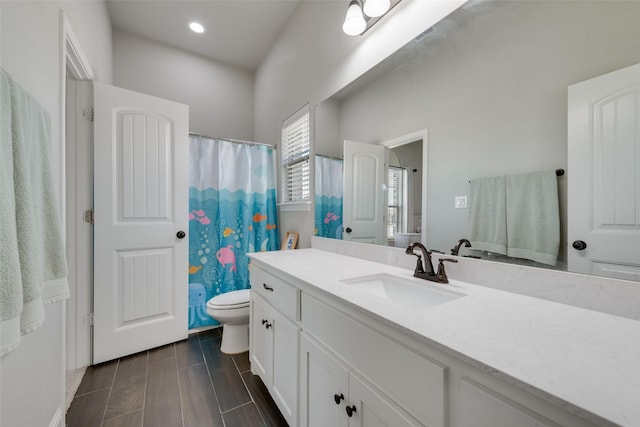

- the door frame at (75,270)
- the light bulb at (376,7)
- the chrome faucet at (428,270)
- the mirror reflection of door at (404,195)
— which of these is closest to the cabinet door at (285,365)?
the chrome faucet at (428,270)

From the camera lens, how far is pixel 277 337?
127 centimetres

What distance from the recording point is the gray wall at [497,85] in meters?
0.75

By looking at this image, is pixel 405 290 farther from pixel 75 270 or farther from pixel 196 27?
pixel 196 27

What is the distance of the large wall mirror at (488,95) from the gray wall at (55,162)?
4.76 ft

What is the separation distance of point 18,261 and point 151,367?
1500 mm

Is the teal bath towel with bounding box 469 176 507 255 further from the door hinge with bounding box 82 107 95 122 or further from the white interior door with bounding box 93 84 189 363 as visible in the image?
the door hinge with bounding box 82 107 95 122

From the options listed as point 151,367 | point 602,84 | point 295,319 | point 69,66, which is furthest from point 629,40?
point 151,367

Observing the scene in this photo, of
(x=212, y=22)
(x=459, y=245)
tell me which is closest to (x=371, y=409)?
(x=459, y=245)

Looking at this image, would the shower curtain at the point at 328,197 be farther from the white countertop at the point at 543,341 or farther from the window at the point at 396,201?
the white countertop at the point at 543,341

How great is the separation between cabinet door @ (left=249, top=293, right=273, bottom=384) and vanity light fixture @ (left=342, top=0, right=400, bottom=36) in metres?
1.58

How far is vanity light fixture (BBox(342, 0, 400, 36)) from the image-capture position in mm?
1276

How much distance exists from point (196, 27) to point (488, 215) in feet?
9.65

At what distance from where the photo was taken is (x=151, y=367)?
69.3 inches

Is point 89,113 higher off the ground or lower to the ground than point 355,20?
lower
